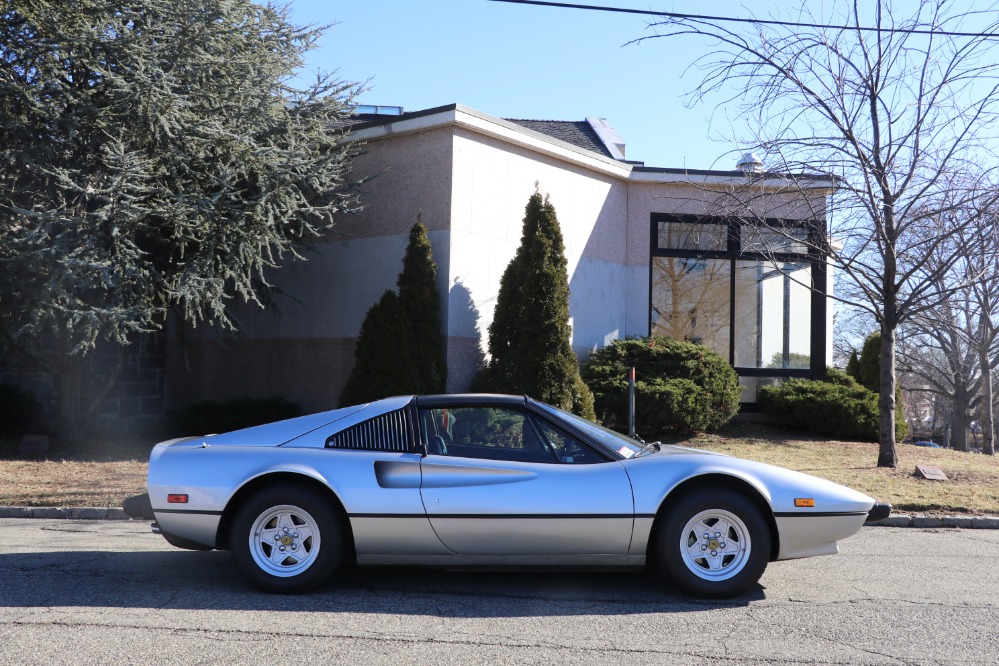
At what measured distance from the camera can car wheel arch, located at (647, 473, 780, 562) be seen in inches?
220

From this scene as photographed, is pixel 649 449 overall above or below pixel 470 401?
below

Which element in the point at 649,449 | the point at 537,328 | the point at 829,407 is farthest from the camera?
the point at 829,407

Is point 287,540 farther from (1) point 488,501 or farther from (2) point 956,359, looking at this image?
(2) point 956,359

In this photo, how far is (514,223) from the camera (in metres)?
14.9

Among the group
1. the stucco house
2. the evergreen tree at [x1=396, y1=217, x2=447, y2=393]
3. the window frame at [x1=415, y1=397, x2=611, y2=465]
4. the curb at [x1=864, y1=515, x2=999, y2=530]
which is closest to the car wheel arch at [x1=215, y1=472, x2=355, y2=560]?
the window frame at [x1=415, y1=397, x2=611, y2=465]

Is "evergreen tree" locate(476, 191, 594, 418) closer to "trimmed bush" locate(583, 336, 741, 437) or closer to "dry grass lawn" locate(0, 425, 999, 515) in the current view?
Answer: "trimmed bush" locate(583, 336, 741, 437)

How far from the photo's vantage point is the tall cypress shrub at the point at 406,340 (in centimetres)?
1313

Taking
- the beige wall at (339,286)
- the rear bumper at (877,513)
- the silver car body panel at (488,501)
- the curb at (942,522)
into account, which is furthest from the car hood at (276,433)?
the beige wall at (339,286)

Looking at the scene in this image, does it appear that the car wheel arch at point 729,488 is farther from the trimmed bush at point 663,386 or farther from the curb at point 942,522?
the trimmed bush at point 663,386

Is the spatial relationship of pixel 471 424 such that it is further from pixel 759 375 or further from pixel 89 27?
pixel 759 375

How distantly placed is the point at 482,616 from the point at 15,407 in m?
12.7

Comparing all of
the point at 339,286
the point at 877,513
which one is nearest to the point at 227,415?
the point at 339,286

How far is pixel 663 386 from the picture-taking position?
14094 mm

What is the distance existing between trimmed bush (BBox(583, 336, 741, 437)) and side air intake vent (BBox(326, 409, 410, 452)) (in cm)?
852
